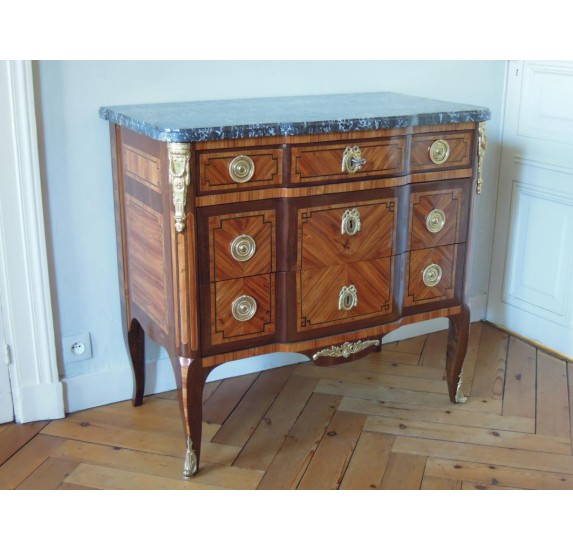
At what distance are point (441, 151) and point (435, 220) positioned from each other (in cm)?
20

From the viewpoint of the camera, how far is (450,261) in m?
2.40

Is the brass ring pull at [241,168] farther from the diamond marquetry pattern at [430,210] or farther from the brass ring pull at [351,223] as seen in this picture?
the diamond marquetry pattern at [430,210]

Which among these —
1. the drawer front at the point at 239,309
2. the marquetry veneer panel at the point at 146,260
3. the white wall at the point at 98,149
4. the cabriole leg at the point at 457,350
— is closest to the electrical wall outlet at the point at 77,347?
the white wall at the point at 98,149

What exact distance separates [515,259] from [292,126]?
1.51 meters

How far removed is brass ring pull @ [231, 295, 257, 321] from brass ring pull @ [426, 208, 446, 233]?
60 centimetres

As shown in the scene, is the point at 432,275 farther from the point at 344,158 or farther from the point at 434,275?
the point at 344,158

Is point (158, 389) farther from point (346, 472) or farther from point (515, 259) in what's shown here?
point (515, 259)

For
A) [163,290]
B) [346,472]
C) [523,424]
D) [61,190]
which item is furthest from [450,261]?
[61,190]

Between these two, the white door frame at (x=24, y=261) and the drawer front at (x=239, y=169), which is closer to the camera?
the drawer front at (x=239, y=169)

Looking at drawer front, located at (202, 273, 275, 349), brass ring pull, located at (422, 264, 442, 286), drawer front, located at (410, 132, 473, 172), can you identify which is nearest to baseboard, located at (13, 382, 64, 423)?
drawer front, located at (202, 273, 275, 349)

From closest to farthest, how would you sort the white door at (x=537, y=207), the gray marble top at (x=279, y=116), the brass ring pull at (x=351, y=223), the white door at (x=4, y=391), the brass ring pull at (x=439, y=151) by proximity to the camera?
the gray marble top at (x=279, y=116)
the brass ring pull at (x=351, y=223)
the brass ring pull at (x=439, y=151)
the white door at (x=4, y=391)
the white door at (x=537, y=207)

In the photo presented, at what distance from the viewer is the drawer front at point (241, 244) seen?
1973 millimetres

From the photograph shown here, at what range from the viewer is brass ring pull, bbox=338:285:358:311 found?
2197 mm

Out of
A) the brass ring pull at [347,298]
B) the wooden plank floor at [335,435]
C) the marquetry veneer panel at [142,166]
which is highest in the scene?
the marquetry veneer panel at [142,166]
